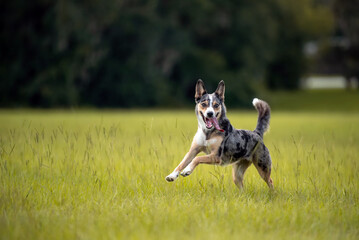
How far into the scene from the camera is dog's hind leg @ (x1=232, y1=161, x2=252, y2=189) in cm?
658

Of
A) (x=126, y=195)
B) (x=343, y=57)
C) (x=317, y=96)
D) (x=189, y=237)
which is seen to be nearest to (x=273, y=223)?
(x=189, y=237)

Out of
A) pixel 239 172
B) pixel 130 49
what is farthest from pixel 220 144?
pixel 130 49

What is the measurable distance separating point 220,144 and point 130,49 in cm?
3250

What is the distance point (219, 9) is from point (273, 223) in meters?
41.3

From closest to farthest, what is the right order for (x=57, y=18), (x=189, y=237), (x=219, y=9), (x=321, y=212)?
(x=189, y=237)
(x=321, y=212)
(x=57, y=18)
(x=219, y=9)

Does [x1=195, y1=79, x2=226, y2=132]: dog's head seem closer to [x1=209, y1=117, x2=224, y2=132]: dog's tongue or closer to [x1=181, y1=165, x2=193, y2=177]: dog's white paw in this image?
[x1=209, y1=117, x2=224, y2=132]: dog's tongue

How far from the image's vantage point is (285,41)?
58.6 metres

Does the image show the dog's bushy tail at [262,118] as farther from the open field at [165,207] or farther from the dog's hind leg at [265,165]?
Result: the open field at [165,207]

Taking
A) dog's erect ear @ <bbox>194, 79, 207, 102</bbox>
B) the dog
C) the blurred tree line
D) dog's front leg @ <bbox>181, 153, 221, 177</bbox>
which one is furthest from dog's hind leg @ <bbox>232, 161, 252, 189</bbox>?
the blurred tree line

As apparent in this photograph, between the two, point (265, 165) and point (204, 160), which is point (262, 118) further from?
point (204, 160)

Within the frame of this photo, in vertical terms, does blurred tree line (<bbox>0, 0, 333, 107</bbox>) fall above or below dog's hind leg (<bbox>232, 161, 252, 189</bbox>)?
above

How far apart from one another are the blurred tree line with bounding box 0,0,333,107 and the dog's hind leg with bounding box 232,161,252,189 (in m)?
26.3

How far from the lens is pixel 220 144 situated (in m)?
6.22

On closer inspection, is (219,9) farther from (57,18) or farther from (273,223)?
(273,223)
